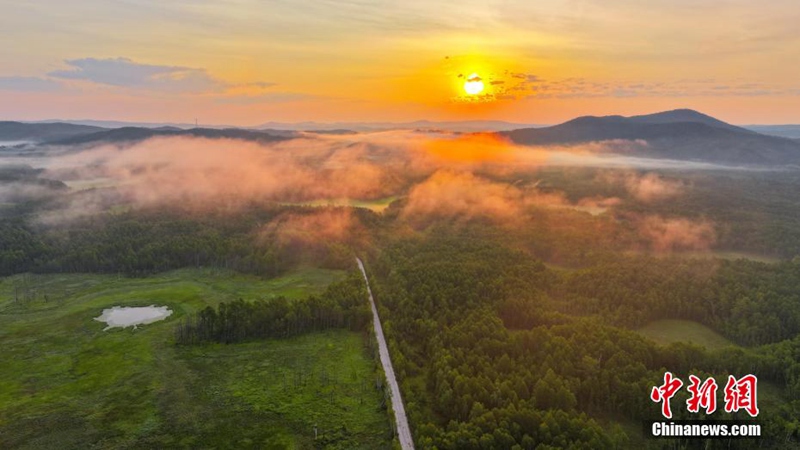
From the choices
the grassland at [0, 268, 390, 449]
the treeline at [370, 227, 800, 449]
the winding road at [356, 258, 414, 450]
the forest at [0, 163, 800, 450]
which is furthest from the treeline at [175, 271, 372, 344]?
the treeline at [370, 227, 800, 449]

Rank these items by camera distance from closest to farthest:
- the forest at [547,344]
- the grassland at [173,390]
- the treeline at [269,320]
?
the forest at [547,344]
the grassland at [173,390]
the treeline at [269,320]

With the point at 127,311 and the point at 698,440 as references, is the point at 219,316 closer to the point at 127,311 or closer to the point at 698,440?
the point at 127,311

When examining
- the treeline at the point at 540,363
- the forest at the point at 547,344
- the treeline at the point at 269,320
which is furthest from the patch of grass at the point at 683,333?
the treeline at the point at 269,320

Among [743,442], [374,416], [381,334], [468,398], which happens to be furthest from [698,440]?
[381,334]

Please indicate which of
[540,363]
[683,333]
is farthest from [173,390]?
[683,333]

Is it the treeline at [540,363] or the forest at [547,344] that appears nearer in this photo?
the treeline at [540,363]

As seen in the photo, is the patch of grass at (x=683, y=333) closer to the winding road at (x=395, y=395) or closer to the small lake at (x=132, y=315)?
the winding road at (x=395, y=395)

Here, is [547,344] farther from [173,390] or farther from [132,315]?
[132,315]
